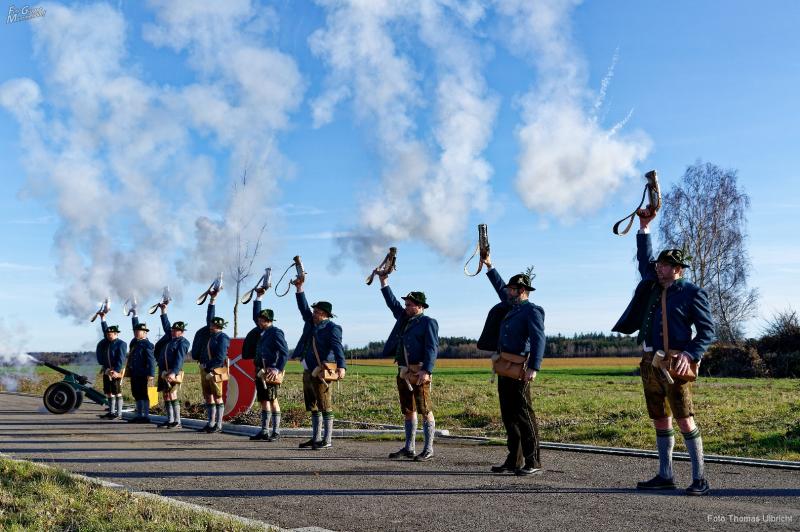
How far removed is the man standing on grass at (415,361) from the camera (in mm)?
10578

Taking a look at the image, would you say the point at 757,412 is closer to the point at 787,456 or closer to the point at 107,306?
the point at 787,456

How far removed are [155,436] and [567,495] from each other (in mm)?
8323

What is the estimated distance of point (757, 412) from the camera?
15.2 m

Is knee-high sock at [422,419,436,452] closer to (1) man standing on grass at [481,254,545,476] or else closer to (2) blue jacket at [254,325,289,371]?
(1) man standing on grass at [481,254,545,476]

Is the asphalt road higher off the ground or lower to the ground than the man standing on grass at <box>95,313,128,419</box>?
lower

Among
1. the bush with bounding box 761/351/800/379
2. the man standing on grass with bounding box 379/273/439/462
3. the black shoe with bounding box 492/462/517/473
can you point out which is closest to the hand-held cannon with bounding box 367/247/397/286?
the man standing on grass with bounding box 379/273/439/462

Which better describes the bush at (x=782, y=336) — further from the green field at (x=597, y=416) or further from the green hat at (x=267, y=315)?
the green hat at (x=267, y=315)

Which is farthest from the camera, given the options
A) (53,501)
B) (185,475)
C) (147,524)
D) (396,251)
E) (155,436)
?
(155,436)

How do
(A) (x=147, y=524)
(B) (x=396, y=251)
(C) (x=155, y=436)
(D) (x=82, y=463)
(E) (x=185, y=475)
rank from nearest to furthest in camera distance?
(A) (x=147, y=524) < (E) (x=185, y=475) < (D) (x=82, y=463) < (B) (x=396, y=251) < (C) (x=155, y=436)

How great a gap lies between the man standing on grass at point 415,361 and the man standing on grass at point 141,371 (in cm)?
785

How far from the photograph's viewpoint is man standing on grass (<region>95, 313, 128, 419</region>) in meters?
17.9

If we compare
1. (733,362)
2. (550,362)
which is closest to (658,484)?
(733,362)

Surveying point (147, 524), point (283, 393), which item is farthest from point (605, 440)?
point (283, 393)

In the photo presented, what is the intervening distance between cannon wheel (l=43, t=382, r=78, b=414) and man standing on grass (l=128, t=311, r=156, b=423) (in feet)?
7.19
